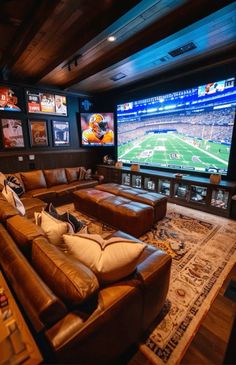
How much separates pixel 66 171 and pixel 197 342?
153 inches

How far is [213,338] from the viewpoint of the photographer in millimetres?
1171

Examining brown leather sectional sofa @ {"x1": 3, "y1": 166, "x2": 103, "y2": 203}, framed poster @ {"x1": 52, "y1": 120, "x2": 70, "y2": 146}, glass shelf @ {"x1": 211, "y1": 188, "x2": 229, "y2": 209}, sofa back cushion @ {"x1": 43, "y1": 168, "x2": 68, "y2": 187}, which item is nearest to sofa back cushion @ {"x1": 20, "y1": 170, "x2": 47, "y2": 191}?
brown leather sectional sofa @ {"x1": 3, "y1": 166, "x2": 103, "y2": 203}

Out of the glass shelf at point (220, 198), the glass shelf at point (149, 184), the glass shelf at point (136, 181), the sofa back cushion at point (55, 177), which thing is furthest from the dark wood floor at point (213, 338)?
the glass shelf at point (136, 181)

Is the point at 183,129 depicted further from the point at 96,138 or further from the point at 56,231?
the point at 56,231

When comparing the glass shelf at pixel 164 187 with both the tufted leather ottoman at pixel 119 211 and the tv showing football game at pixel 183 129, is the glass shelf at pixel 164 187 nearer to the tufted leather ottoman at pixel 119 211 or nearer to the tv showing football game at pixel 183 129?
the tv showing football game at pixel 183 129

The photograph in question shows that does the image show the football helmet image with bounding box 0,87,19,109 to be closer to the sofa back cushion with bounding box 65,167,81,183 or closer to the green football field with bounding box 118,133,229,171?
the sofa back cushion with bounding box 65,167,81,183

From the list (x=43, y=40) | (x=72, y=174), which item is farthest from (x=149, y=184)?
(x=43, y=40)

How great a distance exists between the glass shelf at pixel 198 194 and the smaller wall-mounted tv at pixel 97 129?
278cm

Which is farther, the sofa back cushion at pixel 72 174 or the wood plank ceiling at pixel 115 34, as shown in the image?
the sofa back cushion at pixel 72 174

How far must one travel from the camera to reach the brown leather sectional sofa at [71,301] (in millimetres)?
790

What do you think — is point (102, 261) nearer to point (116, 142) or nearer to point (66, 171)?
point (66, 171)

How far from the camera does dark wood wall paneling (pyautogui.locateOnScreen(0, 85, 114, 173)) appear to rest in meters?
4.07

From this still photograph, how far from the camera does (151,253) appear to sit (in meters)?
1.48

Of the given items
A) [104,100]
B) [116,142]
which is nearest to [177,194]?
[116,142]
